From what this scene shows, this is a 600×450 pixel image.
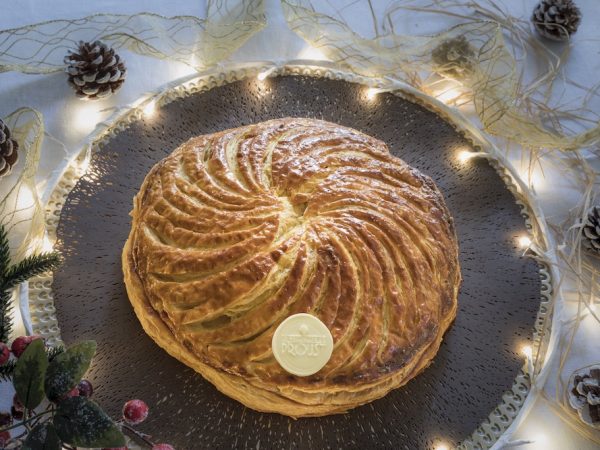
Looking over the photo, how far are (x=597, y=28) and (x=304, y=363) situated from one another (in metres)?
2.95

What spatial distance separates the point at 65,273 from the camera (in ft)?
7.95

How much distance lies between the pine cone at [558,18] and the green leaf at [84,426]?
309 centimetres

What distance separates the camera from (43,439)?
1693 millimetres

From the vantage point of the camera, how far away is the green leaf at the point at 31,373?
5.59ft

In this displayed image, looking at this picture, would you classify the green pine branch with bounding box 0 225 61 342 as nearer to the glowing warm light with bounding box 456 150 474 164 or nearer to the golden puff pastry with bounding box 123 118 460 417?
the golden puff pastry with bounding box 123 118 460 417

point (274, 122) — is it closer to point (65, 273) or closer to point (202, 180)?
point (202, 180)

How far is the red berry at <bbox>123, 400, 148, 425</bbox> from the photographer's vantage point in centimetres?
204

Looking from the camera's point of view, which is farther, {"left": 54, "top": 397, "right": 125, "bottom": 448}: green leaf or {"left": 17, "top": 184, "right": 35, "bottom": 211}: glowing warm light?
{"left": 17, "top": 184, "right": 35, "bottom": 211}: glowing warm light

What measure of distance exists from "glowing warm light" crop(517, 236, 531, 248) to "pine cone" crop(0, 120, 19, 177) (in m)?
2.26

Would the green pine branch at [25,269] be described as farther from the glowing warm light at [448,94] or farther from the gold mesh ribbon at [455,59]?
the glowing warm light at [448,94]

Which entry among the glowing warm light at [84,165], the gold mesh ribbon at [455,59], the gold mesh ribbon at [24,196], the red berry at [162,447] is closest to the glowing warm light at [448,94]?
the gold mesh ribbon at [455,59]

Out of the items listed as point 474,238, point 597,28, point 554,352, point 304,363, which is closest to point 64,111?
point 304,363

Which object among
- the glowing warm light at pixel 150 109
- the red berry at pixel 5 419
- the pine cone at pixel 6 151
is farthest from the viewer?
the glowing warm light at pixel 150 109

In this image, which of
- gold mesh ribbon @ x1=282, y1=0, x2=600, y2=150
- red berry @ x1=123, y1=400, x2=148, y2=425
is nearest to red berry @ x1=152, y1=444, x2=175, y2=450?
red berry @ x1=123, y1=400, x2=148, y2=425
